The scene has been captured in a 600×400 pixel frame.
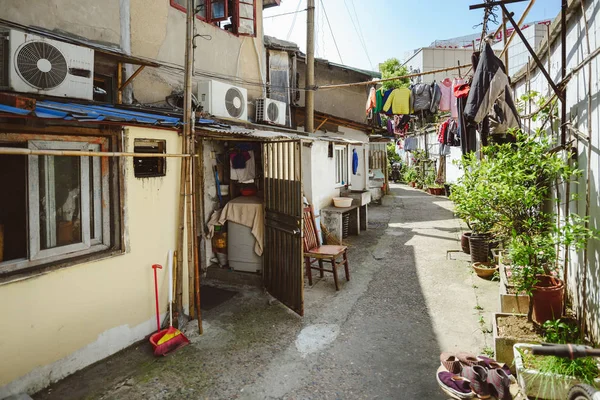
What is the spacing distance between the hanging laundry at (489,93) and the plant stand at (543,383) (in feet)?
10.4

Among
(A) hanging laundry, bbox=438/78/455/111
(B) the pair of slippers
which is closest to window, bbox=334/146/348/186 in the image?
(A) hanging laundry, bbox=438/78/455/111

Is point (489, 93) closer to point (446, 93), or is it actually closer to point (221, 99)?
point (221, 99)

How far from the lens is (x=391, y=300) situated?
6.49 meters

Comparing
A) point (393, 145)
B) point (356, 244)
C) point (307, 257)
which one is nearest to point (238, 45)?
point (307, 257)

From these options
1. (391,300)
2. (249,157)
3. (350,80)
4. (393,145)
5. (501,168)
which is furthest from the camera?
(393,145)

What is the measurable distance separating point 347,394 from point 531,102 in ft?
19.3

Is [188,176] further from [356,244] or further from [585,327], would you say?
[356,244]

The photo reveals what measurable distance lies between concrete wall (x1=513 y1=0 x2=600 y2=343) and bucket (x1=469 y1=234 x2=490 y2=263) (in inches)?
114

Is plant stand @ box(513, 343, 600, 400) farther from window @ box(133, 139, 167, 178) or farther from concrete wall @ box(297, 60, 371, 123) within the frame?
concrete wall @ box(297, 60, 371, 123)

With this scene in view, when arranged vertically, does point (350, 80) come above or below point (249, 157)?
above

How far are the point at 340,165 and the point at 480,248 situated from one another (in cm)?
572

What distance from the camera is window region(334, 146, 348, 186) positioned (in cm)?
1210

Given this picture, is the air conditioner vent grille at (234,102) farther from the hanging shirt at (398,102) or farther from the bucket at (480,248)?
the bucket at (480,248)

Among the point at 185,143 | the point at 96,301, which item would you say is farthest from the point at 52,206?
the point at 185,143
